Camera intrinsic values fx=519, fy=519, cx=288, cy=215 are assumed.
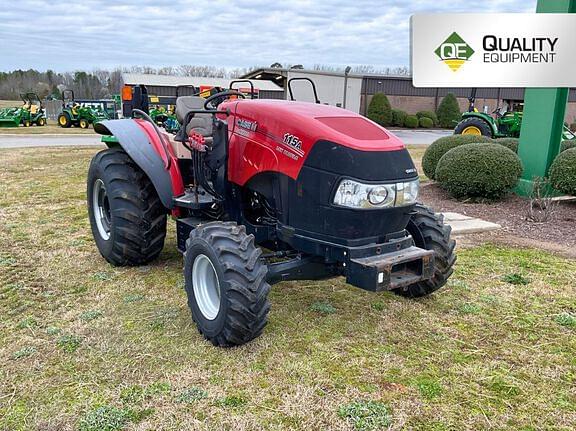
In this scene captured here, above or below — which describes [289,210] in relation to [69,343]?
above

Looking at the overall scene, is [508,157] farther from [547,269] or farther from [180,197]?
[180,197]

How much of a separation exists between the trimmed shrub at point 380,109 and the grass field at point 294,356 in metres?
31.8

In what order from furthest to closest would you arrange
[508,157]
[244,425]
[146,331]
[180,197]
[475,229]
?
[508,157] → [475,229] → [180,197] → [146,331] → [244,425]

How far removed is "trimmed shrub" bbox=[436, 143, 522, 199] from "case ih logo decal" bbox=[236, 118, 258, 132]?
495 centimetres

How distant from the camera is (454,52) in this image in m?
8.20

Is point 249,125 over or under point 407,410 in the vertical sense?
Answer: over

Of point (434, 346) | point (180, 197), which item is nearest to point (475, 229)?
point (434, 346)

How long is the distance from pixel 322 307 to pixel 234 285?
3.57 feet

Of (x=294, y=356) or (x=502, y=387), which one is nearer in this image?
(x=502, y=387)

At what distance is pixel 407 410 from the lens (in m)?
2.63

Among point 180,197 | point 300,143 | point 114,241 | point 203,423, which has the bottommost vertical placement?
point 203,423

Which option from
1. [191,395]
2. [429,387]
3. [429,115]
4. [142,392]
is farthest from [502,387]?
[429,115]

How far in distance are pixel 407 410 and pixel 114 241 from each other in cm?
290

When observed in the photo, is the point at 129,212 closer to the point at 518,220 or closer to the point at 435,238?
the point at 435,238
